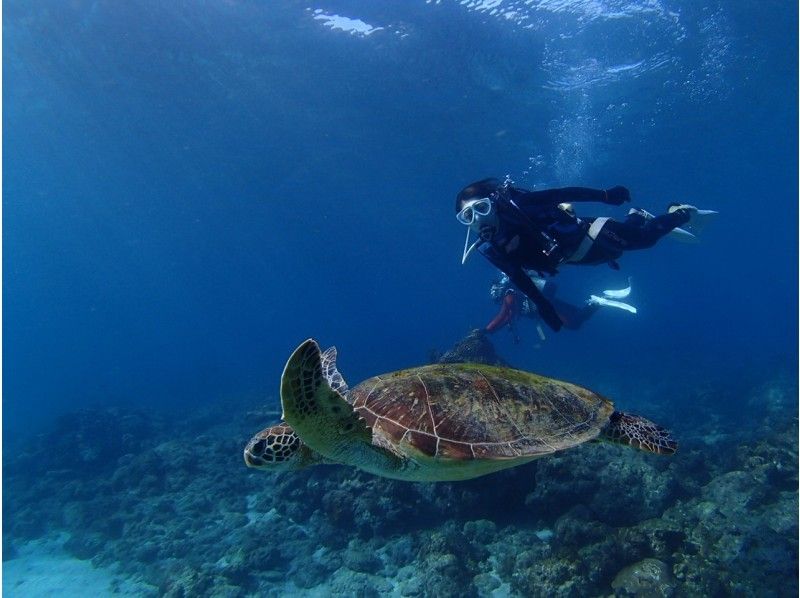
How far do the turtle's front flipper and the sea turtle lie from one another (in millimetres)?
12

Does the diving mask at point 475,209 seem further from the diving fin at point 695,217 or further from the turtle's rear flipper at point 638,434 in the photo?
the diving fin at point 695,217

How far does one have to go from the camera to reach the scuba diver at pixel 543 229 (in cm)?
573

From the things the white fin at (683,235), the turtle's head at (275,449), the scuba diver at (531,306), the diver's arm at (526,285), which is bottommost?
the scuba diver at (531,306)

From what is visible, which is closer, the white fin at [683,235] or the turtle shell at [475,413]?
the turtle shell at [475,413]

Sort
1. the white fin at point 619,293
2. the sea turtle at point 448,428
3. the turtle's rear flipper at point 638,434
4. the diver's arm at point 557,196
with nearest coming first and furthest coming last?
the sea turtle at point 448,428 < the turtle's rear flipper at point 638,434 < the diver's arm at point 557,196 < the white fin at point 619,293

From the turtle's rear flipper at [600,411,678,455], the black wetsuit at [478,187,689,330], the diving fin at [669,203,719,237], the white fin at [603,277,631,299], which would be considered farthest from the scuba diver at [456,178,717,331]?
the white fin at [603,277,631,299]

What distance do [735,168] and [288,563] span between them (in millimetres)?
44017

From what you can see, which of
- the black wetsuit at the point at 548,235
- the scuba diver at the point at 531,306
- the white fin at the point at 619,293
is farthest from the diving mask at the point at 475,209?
the white fin at the point at 619,293

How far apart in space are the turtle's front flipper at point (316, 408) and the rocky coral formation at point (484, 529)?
4236mm

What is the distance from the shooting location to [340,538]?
296 inches

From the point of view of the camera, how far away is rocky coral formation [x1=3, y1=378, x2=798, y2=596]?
5164 millimetres

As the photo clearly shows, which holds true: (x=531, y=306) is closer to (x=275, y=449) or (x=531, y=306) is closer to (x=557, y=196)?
(x=557, y=196)

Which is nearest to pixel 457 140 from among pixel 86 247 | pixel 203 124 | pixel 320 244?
pixel 203 124

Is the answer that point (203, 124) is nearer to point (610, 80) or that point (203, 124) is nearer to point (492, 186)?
point (610, 80)
